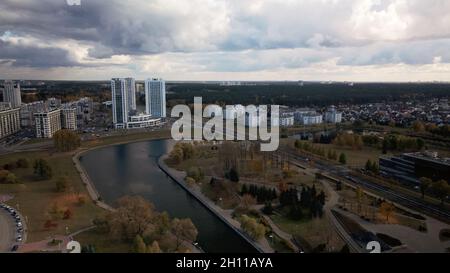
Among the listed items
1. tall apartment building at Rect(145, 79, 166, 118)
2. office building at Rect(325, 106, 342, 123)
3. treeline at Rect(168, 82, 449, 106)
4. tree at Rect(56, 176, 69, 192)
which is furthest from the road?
treeline at Rect(168, 82, 449, 106)

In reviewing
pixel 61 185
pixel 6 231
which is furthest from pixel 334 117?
pixel 6 231

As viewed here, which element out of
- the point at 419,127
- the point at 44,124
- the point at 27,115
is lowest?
the point at 419,127

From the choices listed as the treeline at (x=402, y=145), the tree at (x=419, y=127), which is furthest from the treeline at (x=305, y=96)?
the treeline at (x=402, y=145)

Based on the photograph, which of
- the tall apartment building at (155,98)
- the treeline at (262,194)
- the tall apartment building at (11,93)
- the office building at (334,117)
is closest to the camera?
the treeline at (262,194)

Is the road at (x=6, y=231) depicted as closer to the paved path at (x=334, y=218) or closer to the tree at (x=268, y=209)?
the tree at (x=268, y=209)

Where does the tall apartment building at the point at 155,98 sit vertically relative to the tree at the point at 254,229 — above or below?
above

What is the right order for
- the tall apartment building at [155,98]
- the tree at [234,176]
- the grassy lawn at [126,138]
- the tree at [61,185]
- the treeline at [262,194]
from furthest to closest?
the tall apartment building at [155,98], the grassy lawn at [126,138], the tree at [234,176], the tree at [61,185], the treeline at [262,194]

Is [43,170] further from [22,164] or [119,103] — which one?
[119,103]
